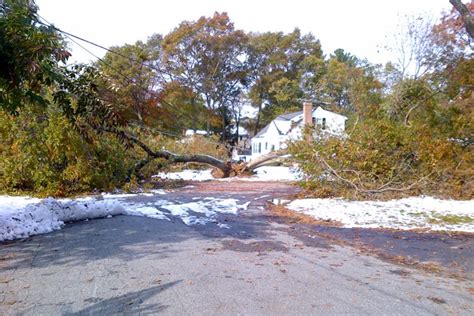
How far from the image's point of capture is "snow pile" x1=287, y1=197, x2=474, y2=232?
994 cm

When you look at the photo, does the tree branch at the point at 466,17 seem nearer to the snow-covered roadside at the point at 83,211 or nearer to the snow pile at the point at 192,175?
the snow-covered roadside at the point at 83,211

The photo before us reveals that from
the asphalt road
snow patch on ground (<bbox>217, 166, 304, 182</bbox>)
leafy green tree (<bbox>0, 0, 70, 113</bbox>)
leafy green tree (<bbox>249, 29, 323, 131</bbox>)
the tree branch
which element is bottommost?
the asphalt road

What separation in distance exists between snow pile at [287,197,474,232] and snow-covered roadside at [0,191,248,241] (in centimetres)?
236

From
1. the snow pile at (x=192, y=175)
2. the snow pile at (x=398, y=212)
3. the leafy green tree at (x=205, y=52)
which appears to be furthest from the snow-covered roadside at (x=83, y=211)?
the leafy green tree at (x=205, y=52)

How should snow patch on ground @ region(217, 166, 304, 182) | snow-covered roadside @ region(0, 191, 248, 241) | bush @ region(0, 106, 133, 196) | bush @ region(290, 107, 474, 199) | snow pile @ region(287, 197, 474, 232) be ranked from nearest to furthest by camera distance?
snow-covered roadside @ region(0, 191, 248, 241) → snow pile @ region(287, 197, 474, 232) → bush @ region(290, 107, 474, 199) → bush @ region(0, 106, 133, 196) → snow patch on ground @ region(217, 166, 304, 182)

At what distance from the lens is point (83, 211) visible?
31.7ft

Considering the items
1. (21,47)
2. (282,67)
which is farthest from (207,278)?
(282,67)

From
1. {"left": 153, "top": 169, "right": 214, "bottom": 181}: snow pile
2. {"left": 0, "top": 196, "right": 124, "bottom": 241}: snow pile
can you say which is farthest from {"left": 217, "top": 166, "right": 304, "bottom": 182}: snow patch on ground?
{"left": 0, "top": 196, "right": 124, "bottom": 241}: snow pile

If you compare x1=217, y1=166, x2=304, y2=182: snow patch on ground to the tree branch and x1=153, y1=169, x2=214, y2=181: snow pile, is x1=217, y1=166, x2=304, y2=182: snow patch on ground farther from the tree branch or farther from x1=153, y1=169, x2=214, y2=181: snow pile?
the tree branch

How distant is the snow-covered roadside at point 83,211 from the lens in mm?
8117

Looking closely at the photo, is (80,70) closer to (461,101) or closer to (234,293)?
(234,293)

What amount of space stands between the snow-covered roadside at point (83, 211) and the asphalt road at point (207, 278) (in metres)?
0.43

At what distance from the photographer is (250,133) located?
61031mm

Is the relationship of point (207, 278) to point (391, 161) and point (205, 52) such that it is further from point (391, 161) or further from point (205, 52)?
point (205, 52)
